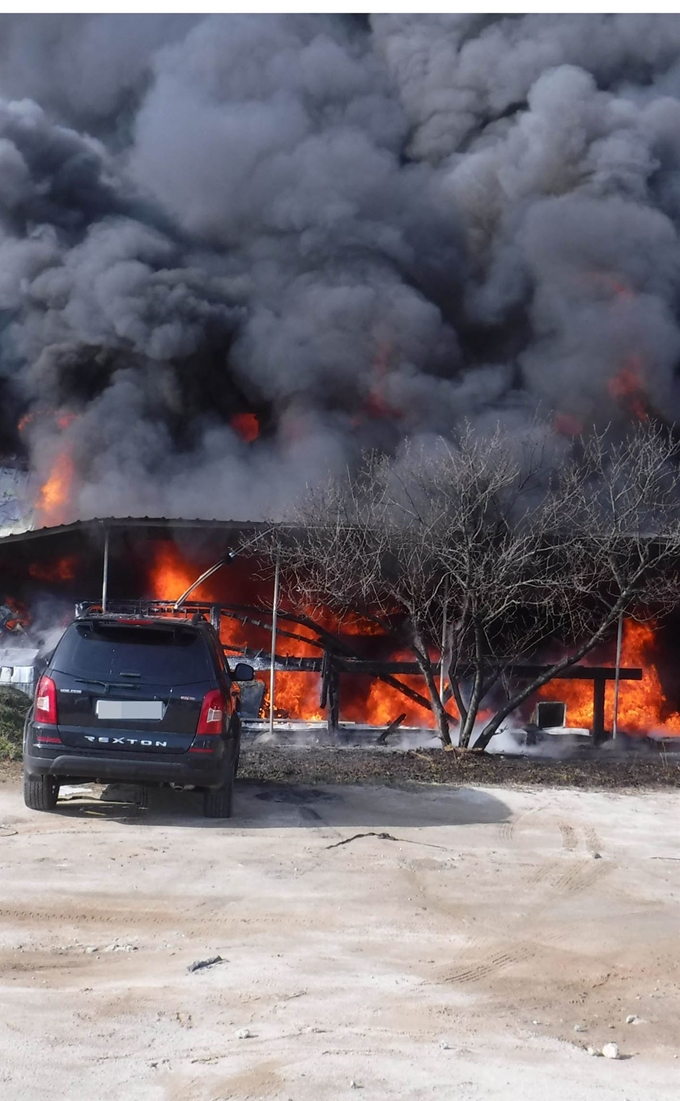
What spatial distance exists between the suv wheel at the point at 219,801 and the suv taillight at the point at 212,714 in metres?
0.45

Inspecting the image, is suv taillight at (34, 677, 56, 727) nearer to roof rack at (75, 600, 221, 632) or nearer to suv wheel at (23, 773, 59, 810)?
suv wheel at (23, 773, 59, 810)

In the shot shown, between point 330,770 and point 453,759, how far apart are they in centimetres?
145

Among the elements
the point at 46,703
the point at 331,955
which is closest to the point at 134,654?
the point at 46,703

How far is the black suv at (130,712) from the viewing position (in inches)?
259

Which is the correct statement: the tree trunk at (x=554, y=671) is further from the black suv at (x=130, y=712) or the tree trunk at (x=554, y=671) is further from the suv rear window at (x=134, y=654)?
the suv rear window at (x=134, y=654)

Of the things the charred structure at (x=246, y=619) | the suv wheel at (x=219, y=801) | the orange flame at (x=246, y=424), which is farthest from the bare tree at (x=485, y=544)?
the orange flame at (x=246, y=424)

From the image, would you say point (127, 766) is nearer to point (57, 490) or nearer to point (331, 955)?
point (331, 955)

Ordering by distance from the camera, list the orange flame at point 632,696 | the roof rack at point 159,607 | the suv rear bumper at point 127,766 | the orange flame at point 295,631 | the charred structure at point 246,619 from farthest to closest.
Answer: the orange flame at point 632,696
the orange flame at point 295,631
the charred structure at point 246,619
the roof rack at point 159,607
the suv rear bumper at point 127,766

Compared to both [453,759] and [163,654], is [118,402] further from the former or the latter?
[163,654]

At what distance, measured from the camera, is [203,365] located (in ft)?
82.7

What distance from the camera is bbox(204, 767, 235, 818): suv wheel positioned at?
698 cm

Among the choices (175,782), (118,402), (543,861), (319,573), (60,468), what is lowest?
(543,861)

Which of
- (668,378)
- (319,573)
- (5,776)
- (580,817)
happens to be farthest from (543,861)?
(668,378)

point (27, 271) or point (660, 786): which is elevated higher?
point (27, 271)
